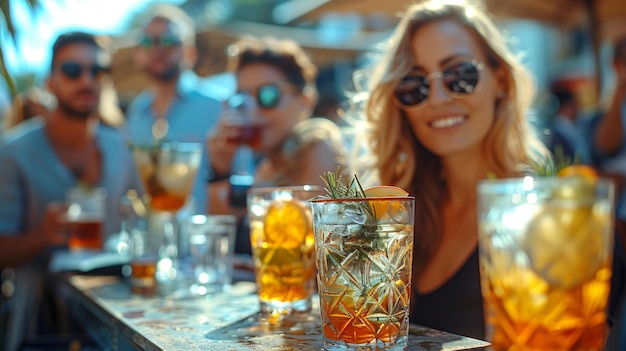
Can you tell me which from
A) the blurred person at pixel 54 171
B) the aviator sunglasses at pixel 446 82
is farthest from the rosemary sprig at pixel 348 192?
the blurred person at pixel 54 171

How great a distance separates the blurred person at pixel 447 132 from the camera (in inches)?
73.9

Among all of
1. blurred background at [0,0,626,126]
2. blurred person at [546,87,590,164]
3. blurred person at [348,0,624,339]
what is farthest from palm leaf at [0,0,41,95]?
blurred person at [546,87,590,164]

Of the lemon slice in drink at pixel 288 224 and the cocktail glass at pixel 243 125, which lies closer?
the lemon slice in drink at pixel 288 224

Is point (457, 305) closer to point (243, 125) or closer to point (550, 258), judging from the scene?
point (550, 258)

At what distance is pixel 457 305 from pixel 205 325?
2.40ft

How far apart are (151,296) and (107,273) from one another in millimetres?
547

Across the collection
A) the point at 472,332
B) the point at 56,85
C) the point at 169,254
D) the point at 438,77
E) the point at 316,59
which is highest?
the point at 316,59

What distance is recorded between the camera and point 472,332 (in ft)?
5.89

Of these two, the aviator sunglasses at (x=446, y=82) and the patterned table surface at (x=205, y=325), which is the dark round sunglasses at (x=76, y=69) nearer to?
the patterned table surface at (x=205, y=325)

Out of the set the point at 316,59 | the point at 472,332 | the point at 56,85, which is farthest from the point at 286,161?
the point at 316,59

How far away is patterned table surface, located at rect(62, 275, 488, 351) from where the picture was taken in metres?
1.25

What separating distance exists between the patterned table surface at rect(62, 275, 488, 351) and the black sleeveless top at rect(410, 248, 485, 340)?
388 millimetres

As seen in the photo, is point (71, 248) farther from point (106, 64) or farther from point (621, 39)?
point (621, 39)

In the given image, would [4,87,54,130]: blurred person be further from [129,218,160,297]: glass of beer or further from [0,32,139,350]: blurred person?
[129,218,160,297]: glass of beer
